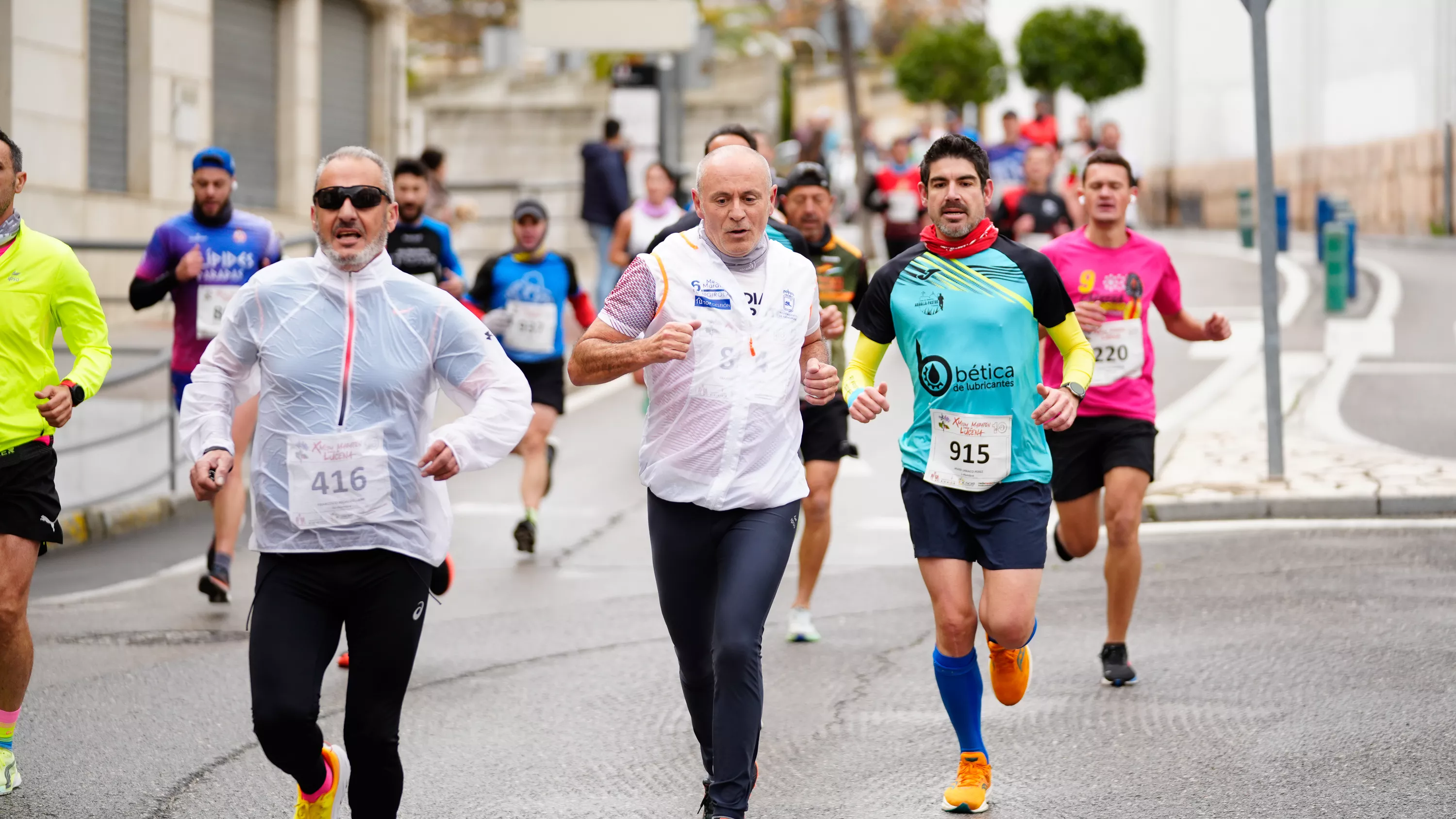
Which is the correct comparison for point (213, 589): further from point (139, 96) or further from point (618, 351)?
point (139, 96)

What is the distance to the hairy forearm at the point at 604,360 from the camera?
4816 millimetres

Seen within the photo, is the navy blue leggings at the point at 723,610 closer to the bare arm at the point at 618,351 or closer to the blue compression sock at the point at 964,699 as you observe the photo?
the bare arm at the point at 618,351

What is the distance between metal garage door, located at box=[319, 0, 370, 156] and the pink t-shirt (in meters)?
19.0

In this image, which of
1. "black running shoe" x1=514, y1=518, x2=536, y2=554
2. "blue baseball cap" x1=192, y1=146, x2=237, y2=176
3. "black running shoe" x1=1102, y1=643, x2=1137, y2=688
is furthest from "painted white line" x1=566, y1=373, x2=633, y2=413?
"black running shoe" x1=1102, y1=643, x2=1137, y2=688

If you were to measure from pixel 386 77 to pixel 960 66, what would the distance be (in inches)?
1168

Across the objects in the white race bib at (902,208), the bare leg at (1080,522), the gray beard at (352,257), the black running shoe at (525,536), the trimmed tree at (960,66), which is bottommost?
the black running shoe at (525,536)

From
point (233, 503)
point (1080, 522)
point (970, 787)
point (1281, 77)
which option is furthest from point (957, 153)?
point (1281, 77)

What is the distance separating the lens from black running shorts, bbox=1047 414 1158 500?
22.4 feet

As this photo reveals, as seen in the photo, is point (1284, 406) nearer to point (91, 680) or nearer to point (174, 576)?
point (174, 576)

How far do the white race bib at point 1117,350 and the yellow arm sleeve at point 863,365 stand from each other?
154cm

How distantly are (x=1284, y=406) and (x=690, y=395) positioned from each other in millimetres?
9521

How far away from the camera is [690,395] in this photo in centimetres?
500

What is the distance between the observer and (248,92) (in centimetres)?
2295

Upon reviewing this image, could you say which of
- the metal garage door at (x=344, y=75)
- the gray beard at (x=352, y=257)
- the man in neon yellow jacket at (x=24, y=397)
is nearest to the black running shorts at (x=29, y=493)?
the man in neon yellow jacket at (x=24, y=397)
